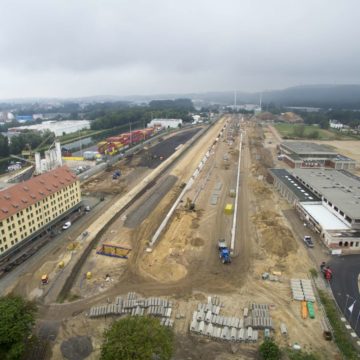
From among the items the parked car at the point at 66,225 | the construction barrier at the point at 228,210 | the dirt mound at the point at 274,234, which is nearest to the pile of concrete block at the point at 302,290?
the dirt mound at the point at 274,234

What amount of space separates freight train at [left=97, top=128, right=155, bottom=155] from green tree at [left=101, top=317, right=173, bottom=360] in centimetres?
7059

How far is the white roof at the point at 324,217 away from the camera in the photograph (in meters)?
37.3

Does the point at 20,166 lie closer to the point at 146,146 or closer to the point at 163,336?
the point at 146,146

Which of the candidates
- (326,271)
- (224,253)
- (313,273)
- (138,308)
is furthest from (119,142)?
(326,271)

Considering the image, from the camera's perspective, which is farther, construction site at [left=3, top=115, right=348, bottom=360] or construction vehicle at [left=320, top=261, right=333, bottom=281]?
construction vehicle at [left=320, top=261, right=333, bottom=281]

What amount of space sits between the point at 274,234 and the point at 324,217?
792 cm

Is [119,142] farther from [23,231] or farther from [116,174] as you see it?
[23,231]

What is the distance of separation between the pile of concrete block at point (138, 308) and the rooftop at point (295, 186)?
2923 centimetres

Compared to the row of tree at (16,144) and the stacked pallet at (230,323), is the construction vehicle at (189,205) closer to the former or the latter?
the stacked pallet at (230,323)

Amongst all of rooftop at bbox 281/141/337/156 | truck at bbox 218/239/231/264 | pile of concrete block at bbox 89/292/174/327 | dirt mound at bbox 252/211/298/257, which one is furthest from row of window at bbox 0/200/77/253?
rooftop at bbox 281/141/337/156

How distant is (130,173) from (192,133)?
2652 inches

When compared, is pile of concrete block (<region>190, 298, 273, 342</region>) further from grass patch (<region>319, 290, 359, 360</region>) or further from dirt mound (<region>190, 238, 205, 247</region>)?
dirt mound (<region>190, 238, 205, 247</region>)

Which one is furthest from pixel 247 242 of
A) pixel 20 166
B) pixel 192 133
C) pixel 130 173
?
pixel 192 133

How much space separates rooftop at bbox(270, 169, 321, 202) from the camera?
151 feet
